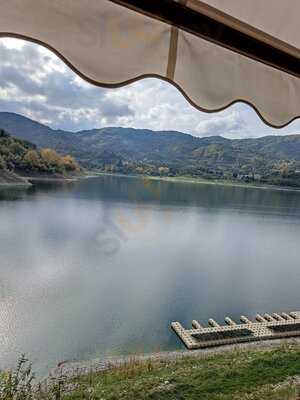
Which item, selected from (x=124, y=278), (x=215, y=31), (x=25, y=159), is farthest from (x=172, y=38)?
(x=25, y=159)

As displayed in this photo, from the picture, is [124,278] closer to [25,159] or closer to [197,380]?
[197,380]

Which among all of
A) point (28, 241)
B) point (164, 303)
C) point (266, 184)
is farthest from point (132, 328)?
point (266, 184)

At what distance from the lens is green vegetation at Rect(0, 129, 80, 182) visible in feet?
74.0

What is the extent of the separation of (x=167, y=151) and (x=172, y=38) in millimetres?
62379

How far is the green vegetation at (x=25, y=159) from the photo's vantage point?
22.6 meters

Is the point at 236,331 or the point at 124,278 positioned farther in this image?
the point at 124,278

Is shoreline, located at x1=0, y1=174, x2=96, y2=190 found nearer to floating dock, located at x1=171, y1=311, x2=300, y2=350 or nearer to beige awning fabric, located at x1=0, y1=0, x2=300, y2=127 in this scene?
floating dock, located at x1=171, y1=311, x2=300, y2=350

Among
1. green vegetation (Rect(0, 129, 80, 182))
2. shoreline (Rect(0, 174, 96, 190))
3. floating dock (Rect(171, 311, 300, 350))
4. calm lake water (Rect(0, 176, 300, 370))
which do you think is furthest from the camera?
green vegetation (Rect(0, 129, 80, 182))

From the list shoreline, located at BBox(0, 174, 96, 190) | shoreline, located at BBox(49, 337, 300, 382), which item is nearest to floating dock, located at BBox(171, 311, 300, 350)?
shoreline, located at BBox(49, 337, 300, 382)

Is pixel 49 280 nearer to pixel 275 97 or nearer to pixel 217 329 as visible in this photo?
pixel 217 329

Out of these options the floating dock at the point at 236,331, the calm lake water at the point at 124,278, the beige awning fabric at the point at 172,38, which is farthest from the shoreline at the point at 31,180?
the beige awning fabric at the point at 172,38

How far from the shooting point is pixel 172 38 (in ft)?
2.00

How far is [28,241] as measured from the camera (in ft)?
34.8

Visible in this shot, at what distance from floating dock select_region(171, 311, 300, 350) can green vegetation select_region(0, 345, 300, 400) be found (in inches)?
29.1
